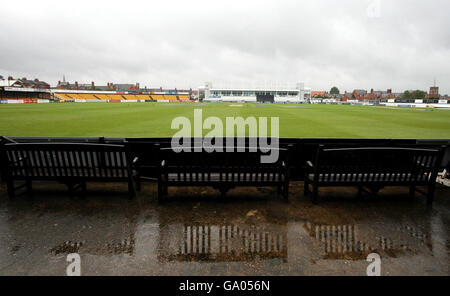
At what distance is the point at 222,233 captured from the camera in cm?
327

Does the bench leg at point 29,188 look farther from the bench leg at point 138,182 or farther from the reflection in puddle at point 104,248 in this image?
the reflection in puddle at point 104,248

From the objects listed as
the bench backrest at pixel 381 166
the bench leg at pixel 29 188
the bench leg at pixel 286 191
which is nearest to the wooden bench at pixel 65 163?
the bench leg at pixel 29 188

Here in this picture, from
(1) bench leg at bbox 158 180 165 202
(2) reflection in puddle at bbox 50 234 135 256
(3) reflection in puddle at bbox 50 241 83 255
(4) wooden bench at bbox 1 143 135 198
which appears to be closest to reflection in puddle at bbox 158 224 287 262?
(2) reflection in puddle at bbox 50 234 135 256

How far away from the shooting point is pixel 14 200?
4156mm

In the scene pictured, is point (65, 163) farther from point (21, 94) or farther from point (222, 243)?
point (21, 94)

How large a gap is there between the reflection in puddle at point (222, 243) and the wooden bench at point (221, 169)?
2.59 ft

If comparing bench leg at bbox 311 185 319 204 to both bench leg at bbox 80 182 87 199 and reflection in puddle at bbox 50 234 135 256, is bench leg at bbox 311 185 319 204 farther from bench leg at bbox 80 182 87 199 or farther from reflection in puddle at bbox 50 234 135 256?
bench leg at bbox 80 182 87 199

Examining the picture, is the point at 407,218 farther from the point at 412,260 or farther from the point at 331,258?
the point at 331,258

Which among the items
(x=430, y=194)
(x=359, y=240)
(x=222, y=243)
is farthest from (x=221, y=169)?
(x=430, y=194)

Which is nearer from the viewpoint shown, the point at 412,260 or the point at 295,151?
the point at 412,260

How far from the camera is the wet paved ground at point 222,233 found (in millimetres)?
2654
